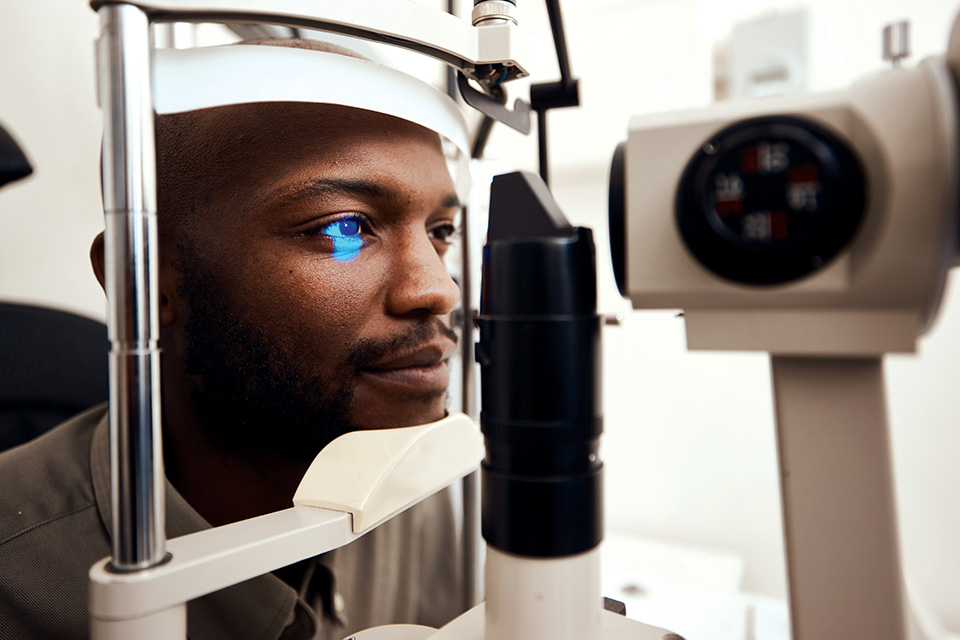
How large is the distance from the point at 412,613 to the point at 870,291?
752 mm

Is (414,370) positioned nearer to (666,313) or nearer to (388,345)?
(388,345)

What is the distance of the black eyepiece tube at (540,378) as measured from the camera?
269mm

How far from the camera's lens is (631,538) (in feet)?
4.30

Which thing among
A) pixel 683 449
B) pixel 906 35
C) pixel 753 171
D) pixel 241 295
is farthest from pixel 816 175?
pixel 683 449

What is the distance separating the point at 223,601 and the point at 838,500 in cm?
49

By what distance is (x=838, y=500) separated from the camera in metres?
0.27

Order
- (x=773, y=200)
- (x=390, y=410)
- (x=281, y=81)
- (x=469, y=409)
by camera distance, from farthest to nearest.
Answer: (x=469, y=409), (x=390, y=410), (x=281, y=81), (x=773, y=200)

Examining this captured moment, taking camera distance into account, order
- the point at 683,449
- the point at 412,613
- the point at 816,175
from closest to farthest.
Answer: the point at 816,175, the point at 412,613, the point at 683,449

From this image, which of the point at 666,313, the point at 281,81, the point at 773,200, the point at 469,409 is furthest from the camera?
the point at 666,313

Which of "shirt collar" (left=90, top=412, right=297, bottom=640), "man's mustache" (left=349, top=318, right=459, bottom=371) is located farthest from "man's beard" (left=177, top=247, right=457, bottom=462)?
"shirt collar" (left=90, top=412, right=297, bottom=640)

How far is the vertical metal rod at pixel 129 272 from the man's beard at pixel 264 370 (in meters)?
0.20

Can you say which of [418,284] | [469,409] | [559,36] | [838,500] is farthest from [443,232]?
[838,500]

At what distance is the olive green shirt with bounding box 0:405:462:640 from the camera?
0.45 metres

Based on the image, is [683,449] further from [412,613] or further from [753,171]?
[753,171]
